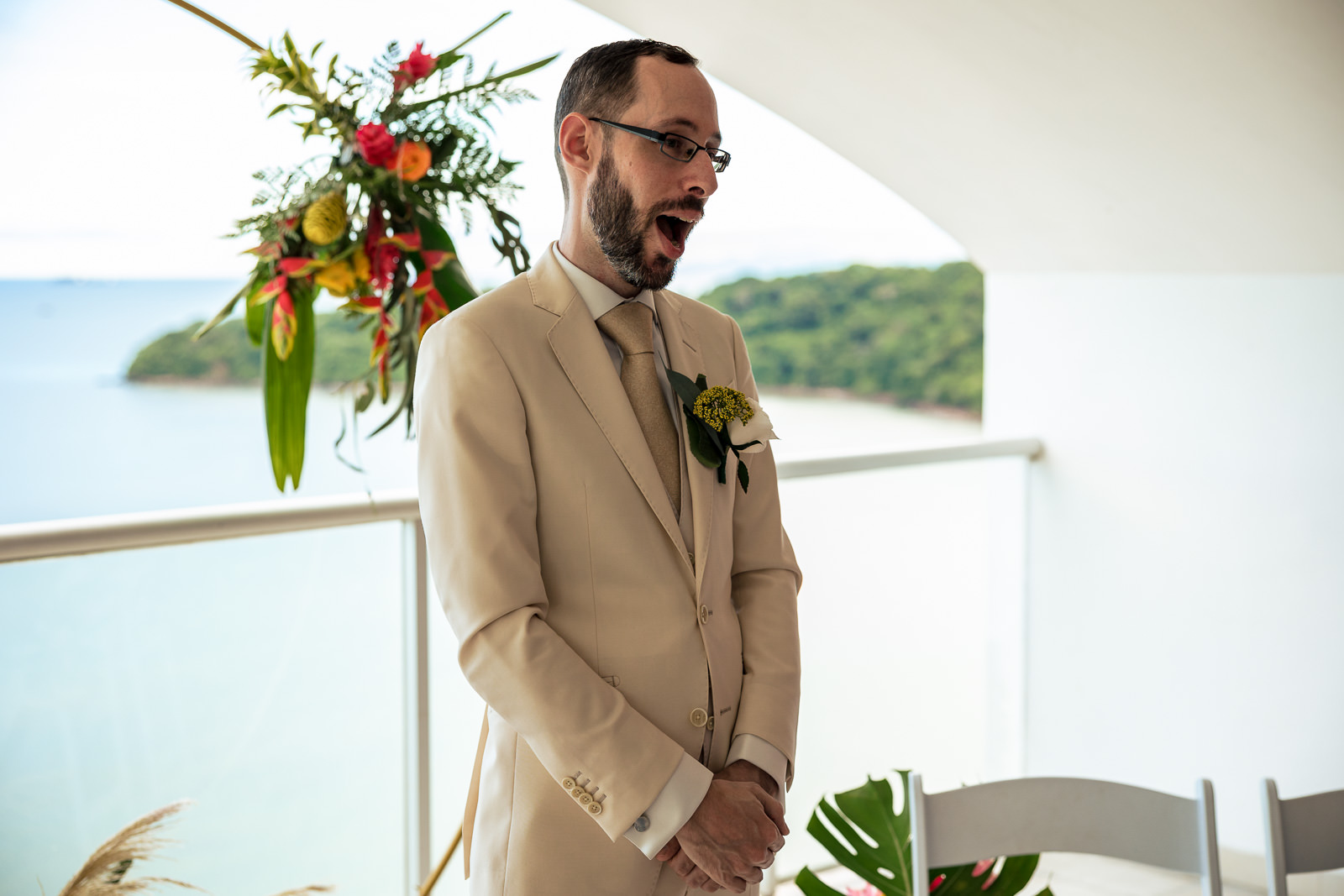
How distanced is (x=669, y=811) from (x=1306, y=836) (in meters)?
0.88

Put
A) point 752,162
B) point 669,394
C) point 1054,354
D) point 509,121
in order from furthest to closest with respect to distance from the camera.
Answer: point 752,162 < point 1054,354 < point 509,121 < point 669,394

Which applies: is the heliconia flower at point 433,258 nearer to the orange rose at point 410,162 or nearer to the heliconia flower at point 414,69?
the orange rose at point 410,162

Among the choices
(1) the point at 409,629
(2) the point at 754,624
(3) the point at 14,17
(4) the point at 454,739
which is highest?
(3) the point at 14,17

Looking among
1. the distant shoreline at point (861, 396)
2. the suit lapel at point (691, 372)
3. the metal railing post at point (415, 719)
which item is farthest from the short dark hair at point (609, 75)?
the distant shoreline at point (861, 396)

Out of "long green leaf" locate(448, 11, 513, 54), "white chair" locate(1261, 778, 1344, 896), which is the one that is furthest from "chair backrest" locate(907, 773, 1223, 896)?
"long green leaf" locate(448, 11, 513, 54)

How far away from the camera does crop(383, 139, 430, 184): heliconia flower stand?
5.02 feet

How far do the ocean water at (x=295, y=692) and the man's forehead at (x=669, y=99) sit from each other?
0.89 m

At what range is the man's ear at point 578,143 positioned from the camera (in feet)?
3.98

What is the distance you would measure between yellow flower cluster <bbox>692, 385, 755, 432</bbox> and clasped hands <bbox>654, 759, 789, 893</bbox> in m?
0.38

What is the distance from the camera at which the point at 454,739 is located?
2018 millimetres

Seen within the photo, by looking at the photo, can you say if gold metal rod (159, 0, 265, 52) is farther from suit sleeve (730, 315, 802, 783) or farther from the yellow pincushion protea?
suit sleeve (730, 315, 802, 783)

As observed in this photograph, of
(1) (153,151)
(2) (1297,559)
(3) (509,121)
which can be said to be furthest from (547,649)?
(1) (153,151)

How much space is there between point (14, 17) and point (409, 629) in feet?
55.2

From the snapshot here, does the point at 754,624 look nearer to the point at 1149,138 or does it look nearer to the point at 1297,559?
the point at 1149,138
